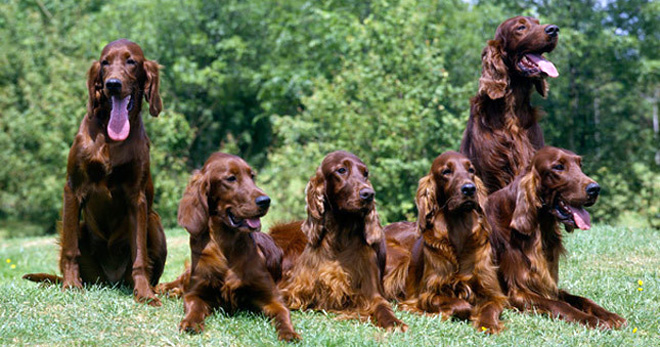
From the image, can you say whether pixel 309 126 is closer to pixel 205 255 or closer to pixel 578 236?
pixel 578 236

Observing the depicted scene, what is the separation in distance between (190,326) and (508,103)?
320 cm

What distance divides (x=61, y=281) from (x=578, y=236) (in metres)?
5.53

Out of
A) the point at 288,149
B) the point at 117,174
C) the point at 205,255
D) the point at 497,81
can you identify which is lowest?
the point at 288,149

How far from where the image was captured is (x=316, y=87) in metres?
18.2

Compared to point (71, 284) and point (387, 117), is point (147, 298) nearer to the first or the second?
point (71, 284)

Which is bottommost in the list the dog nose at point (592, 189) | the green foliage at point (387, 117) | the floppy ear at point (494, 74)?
the green foliage at point (387, 117)

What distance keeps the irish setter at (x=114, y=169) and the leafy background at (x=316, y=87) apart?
32.8 ft

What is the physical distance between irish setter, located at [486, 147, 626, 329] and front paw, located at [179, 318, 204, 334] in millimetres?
2175

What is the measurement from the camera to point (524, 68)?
566 centimetres

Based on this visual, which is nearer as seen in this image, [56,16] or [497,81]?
[497,81]

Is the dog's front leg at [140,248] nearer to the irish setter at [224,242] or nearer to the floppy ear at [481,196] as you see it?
the irish setter at [224,242]

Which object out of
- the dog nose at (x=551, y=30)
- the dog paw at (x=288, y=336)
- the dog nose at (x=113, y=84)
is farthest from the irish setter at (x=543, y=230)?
the dog nose at (x=113, y=84)

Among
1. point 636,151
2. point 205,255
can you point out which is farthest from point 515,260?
point 636,151

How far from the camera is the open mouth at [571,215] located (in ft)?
14.9
